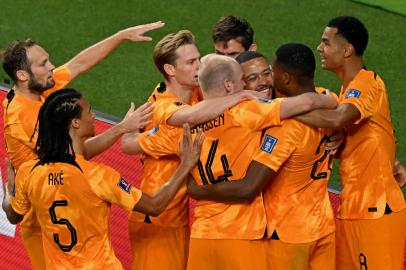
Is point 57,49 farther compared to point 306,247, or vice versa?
point 57,49

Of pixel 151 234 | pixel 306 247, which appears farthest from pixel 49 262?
pixel 306 247

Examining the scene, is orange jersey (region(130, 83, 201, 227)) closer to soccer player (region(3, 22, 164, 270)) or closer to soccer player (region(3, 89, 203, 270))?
soccer player (region(3, 22, 164, 270))

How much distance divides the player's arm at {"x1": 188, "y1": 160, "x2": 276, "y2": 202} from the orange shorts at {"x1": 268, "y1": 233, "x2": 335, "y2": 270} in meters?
0.44

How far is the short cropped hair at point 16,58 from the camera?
775 cm

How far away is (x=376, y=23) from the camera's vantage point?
43.1ft

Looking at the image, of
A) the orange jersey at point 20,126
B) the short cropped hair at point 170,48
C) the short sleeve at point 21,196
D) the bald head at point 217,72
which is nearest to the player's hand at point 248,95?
the bald head at point 217,72

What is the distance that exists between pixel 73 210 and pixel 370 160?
208cm

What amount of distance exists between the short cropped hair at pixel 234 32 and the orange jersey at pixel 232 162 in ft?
4.72

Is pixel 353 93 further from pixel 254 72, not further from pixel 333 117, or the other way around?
pixel 254 72

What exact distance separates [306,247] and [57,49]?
21.4ft

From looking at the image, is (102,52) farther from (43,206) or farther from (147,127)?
(43,206)

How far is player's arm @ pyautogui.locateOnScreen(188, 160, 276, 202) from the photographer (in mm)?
6758

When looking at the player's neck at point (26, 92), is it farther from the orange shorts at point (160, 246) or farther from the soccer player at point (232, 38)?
the soccer player at point (232, 38)

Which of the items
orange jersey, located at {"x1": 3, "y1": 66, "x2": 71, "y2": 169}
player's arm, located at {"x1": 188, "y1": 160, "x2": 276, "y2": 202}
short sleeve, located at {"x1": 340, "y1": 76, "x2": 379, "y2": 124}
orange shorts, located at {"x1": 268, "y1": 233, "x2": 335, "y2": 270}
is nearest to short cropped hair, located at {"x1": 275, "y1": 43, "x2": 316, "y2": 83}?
short sleeve, located at {"x1": 340, "y1": 76, "x2": 379, "y2": 124}
